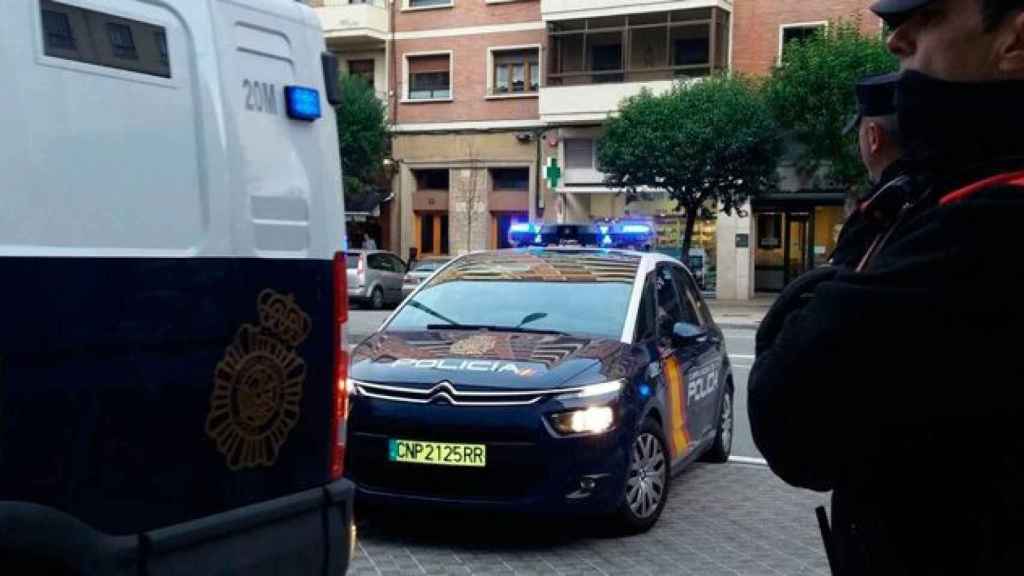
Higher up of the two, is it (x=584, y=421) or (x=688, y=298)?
(x=688, y=298)

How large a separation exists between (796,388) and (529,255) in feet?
21.8

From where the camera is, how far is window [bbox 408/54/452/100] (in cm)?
3622

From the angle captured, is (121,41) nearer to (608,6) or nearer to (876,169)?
(876,169)

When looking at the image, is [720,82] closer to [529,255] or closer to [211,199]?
[529,255]

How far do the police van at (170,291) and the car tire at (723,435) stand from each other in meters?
5.31

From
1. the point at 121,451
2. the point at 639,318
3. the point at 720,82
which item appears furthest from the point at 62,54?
the point at 720,82

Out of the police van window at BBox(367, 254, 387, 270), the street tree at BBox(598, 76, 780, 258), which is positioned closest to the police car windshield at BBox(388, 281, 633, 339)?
the police van window at BBox(367, 254, 387, 270)

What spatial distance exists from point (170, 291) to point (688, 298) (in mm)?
5760

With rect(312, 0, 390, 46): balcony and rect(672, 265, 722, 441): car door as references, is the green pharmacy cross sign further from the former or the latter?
rect(672, 265, 722, 441): car door

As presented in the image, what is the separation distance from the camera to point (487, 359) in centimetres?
618

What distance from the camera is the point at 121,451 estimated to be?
9.37 feet

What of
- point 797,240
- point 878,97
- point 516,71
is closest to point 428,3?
point 516,71

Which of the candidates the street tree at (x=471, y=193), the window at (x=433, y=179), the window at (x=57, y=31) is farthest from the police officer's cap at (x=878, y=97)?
the window at (x=433, y=179)

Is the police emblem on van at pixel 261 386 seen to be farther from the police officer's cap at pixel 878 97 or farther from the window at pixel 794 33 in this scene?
the window at pixel 794 33
